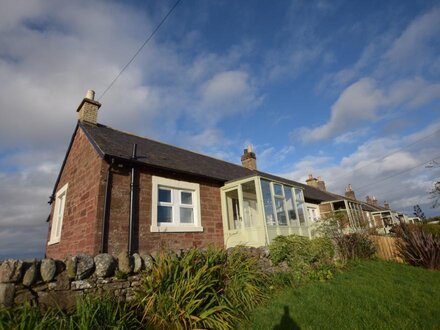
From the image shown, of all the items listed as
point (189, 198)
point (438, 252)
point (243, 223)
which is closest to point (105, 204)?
point (189, 198)

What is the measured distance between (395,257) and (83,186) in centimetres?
1246

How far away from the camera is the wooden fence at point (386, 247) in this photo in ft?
35.5

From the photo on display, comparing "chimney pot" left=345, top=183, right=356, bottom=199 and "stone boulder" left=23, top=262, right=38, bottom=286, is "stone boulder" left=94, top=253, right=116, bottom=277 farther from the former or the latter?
"chimney pot" left=345, top=183, right=356, bottom=199

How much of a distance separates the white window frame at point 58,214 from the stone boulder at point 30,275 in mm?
7465

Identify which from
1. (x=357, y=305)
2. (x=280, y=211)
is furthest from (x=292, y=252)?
(x=357, y=305)

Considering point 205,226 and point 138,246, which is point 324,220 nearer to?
point 205,226

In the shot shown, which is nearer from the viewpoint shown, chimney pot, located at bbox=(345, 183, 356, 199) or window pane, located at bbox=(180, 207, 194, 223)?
window pane, located at bbox=(180, 207, 194, 223)

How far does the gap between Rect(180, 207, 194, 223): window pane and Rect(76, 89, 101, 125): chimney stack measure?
552 centimetres

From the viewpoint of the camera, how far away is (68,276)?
419cm

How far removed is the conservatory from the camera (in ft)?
31.3

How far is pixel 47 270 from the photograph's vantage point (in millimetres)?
3939

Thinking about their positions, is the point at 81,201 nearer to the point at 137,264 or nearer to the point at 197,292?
the point at 137,264

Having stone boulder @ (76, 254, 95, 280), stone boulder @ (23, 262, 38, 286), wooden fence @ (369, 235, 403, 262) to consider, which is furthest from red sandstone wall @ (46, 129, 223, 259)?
wooden fence @ (369, 235, 403, 262)

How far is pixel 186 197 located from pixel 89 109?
18.6ft
